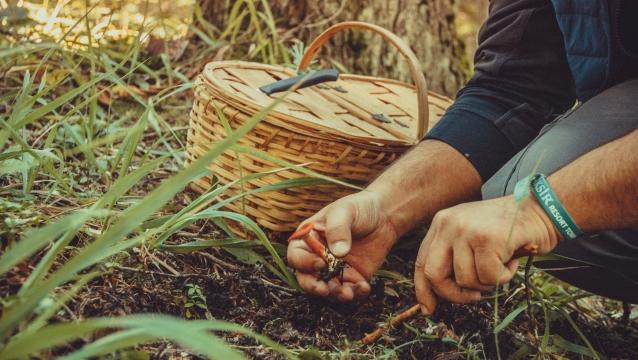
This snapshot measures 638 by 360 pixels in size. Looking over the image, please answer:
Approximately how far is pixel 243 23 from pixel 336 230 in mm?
1560

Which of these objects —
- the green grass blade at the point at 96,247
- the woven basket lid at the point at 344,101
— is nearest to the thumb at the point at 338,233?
the woven basket lid at the point at 344,101

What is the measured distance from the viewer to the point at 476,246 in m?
1.11

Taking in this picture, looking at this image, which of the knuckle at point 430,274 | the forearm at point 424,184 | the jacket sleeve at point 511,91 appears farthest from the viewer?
the jacket sleeve at point 511,91

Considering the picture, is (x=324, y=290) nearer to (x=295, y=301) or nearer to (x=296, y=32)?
(x=295, y=301)

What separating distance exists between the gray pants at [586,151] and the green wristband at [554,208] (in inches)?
6.0

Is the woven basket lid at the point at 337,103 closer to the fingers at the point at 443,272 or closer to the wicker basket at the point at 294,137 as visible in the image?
the wicker basket at the point at 294,137

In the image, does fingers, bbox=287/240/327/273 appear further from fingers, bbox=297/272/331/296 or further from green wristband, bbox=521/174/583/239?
green wristband, bbox=521/174/583/239

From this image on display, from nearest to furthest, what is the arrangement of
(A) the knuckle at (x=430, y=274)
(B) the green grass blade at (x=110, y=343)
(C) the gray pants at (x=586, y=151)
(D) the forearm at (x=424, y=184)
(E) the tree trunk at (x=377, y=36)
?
(B) the green grass blade at (x=110, y=343) < (A) the knuckle at (x=430, y=274) < (C) the gray pants at (x=586, y=151) < (D) the forearm at (x=424, y=184) < (E) the tree trunk at (x=377, y=36)

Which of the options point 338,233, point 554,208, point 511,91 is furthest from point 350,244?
point 511,91

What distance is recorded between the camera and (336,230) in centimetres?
121

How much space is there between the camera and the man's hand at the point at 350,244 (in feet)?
4.00

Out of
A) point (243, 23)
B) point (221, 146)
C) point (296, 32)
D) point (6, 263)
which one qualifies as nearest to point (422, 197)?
point (221, 146)

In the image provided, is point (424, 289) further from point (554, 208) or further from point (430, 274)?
point (554, 208)

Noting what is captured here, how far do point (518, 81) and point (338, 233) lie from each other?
2.39 feet
